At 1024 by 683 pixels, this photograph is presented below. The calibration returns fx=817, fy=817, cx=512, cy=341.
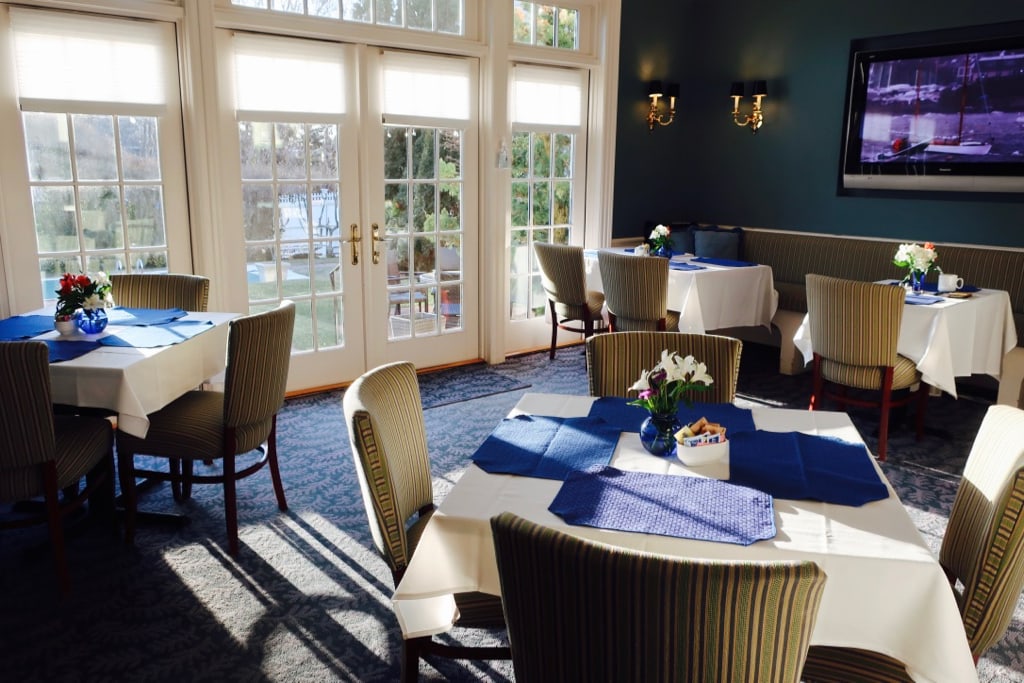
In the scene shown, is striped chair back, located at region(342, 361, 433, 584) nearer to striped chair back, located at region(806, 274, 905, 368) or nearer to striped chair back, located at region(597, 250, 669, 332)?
striped chair back, located at region(806, 274, 905, 368)

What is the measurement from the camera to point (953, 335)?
14.9ft

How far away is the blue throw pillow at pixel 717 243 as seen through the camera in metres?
6.92

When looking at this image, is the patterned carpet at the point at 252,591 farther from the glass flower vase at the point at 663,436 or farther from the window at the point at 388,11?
the window at the point at 388,11

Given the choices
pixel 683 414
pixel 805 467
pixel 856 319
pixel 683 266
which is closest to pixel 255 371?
pixel 683 414

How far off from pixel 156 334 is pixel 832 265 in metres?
5.15

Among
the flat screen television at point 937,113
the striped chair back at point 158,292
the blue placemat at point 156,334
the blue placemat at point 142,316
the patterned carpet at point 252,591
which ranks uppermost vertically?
the flat screen television at point 937,113

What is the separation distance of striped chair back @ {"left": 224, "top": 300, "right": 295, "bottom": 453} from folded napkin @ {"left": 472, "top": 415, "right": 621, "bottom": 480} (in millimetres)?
1197

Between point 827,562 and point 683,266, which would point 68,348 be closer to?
point 827,562

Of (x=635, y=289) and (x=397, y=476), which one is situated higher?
(x=635, y=289)

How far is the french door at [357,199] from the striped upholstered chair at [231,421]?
6.30 feet

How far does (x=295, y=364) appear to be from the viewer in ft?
17.5

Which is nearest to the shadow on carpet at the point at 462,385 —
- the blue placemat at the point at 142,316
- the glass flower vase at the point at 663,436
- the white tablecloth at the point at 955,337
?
the blue placemat at the point at 142,316

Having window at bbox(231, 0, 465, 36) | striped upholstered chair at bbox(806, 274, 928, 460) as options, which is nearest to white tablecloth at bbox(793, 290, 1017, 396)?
striped upholstered chair at bbox(806, 274, 928, 460)

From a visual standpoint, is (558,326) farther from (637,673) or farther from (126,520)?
(637,673)
